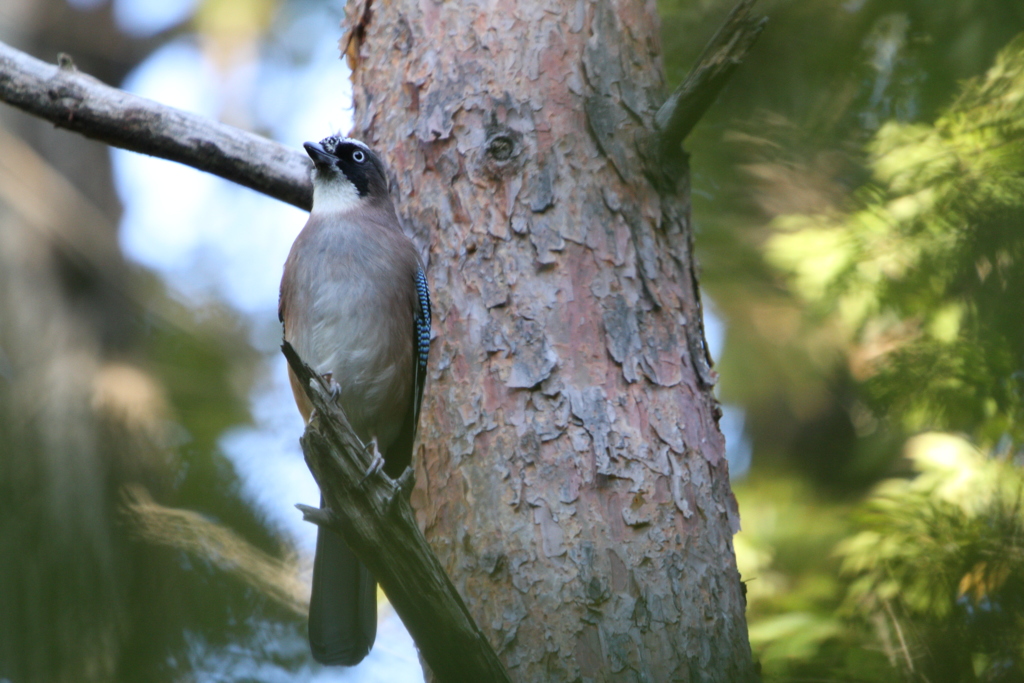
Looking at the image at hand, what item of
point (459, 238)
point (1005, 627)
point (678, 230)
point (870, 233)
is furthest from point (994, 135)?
point (459, 238)

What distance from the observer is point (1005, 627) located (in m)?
2.42

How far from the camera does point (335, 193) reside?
4051mm

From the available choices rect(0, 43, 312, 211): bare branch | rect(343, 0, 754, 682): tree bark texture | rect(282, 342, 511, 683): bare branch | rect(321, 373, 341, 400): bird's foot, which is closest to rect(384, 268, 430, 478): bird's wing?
rect(343, 0, 754, 682): tree bark texture

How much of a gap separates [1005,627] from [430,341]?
2255mm

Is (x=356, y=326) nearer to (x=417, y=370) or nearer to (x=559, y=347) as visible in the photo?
(x=417, y=370)

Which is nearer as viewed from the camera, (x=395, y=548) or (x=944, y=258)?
(x=395, y=548)

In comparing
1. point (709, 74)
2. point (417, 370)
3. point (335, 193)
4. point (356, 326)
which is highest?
point (335, 193)

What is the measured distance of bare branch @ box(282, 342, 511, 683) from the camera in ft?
7.45

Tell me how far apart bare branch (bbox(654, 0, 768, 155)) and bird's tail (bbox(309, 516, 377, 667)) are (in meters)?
2.18

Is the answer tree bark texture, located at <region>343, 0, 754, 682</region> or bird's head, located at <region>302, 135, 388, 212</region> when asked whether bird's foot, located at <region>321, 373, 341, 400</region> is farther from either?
bird's head, located at <region>302, 135, 388, 212</region>

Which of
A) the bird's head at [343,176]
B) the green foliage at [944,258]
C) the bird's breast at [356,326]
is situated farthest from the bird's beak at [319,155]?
the green foliage at [944,258]

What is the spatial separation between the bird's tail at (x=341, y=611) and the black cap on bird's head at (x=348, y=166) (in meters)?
1.69

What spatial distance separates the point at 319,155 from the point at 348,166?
5.7 inches

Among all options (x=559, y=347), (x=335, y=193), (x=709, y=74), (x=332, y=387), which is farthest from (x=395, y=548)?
(x=335, y=193)
